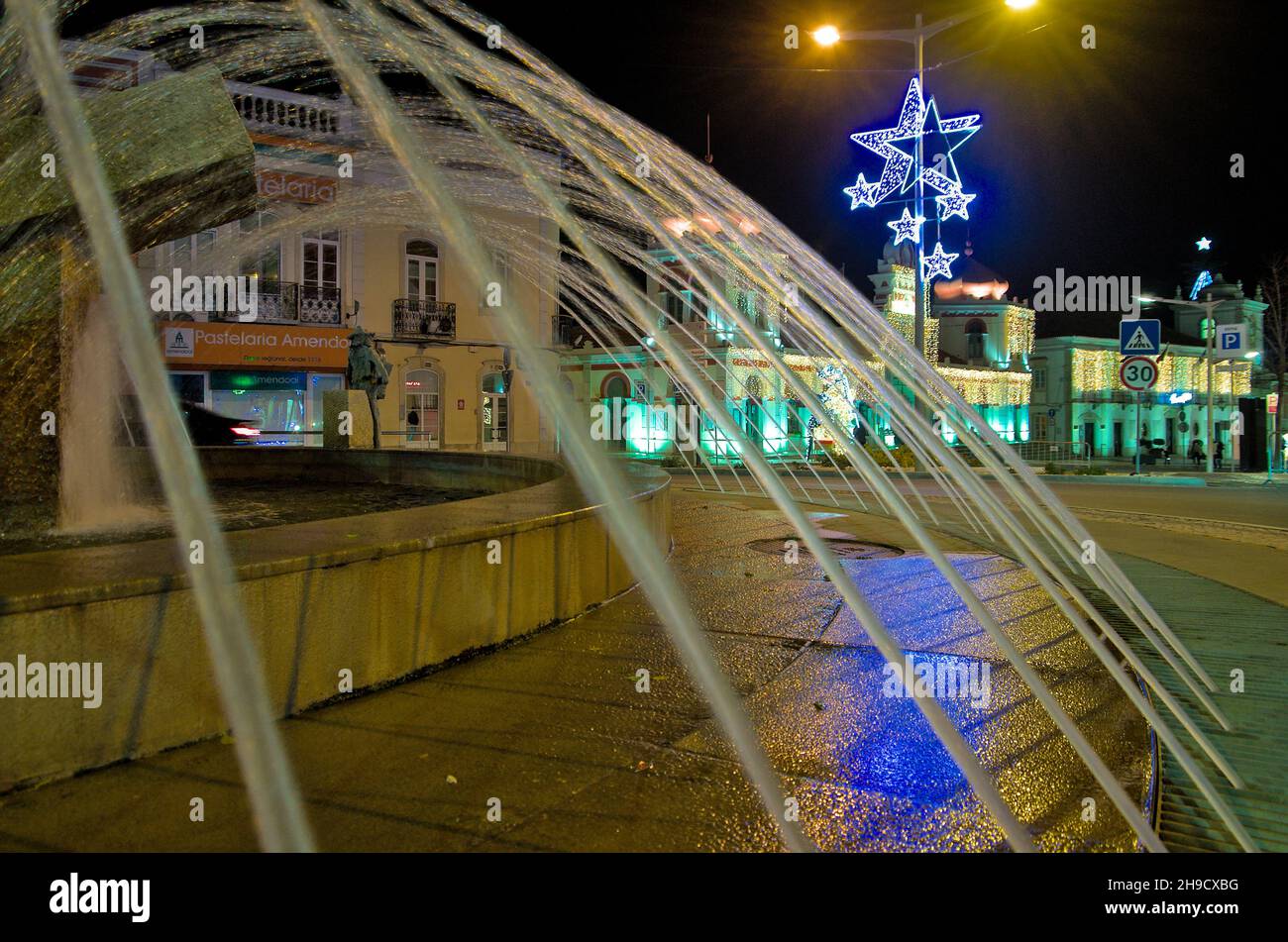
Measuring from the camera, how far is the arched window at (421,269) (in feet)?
98.2

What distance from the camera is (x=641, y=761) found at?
12.0 ft

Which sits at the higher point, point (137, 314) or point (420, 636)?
point (137, 314)

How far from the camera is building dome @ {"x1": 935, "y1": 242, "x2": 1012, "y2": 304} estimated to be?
69188 millimetres

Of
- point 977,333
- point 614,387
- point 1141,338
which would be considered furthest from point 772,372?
point 977,333

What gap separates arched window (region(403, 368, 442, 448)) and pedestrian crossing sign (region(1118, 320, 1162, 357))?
70.0ft

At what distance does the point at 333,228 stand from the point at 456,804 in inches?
1100

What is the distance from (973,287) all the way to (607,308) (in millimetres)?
63591

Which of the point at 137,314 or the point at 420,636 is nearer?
the point at 137,314

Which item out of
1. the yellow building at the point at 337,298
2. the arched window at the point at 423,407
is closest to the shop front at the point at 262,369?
the yellow building at the point at 337,298

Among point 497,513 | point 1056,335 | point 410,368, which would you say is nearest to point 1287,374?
point 1056,335
